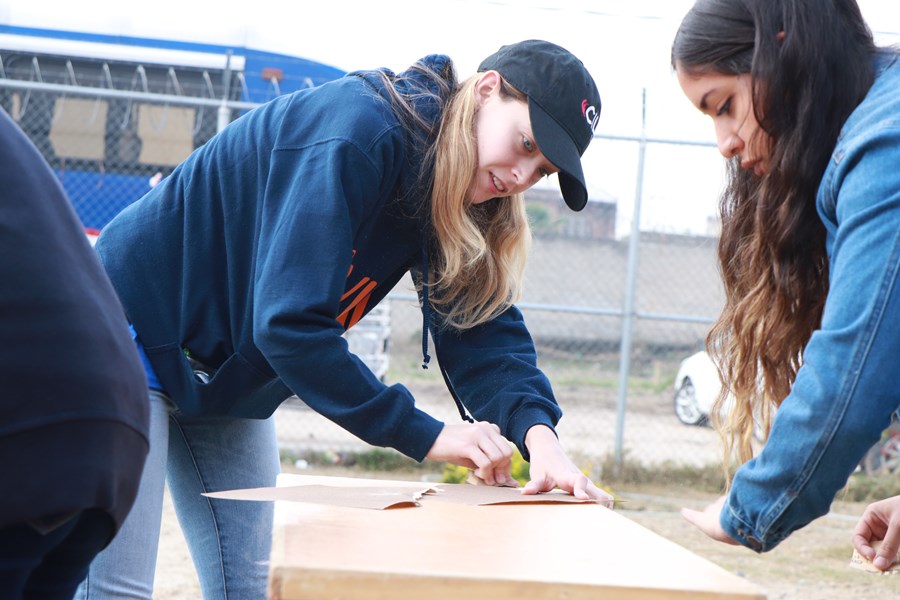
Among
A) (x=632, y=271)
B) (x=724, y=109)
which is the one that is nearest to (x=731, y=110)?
(x=724, y=109)

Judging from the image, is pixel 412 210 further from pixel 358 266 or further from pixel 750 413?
pixel 750 413

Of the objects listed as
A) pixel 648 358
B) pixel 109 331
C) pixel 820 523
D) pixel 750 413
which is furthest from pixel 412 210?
pixel 648 358

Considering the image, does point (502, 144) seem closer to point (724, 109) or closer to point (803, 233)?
point (724, 109)

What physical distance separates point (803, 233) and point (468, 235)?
748 millimetres

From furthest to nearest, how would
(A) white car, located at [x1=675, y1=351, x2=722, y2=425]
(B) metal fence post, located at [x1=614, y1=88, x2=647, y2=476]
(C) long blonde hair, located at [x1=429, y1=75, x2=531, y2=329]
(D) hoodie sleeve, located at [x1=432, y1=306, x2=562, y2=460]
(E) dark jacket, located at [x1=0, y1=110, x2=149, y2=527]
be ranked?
(A) white car, located at [x1=675, y1=351, x2=722, y2=425] < (B) metal fence post, located at [x1=614, y1=88, x2=647, y2=476] < (D) hoodie sleeve, located at [x1=432, y1=306, x2=562, y2=460] < (C) long blonde hair, located at [x1=429, y1=75, x2=531, y2=329] < (E) dark jacket, located at [x1=0, y1=110, x2=149, y2=527]

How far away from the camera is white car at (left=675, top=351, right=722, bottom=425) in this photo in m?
8.69

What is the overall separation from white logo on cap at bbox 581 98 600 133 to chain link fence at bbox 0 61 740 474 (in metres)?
2.03

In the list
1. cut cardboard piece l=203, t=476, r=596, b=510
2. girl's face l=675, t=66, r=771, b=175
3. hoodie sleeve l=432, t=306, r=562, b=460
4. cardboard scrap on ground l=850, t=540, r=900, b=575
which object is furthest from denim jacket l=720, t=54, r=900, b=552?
hoodie sleeve l=432, t=306, r=562, b=460

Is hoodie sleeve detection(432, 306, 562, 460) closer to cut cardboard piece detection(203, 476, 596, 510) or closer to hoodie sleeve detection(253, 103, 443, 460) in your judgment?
cut cardboard piece detection(203, 476, 596, 510)

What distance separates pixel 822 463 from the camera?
124cm

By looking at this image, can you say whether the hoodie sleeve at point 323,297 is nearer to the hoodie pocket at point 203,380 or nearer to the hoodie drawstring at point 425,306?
the hoodie pocket at point 203,380

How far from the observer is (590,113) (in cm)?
206

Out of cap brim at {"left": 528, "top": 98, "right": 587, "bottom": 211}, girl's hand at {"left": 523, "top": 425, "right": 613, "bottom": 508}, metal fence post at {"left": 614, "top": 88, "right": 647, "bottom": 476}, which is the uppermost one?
cap brim at {"left": 528, "top": 98, "right": 587, "bottom": 211}

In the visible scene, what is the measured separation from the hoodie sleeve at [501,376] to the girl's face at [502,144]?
39cm
